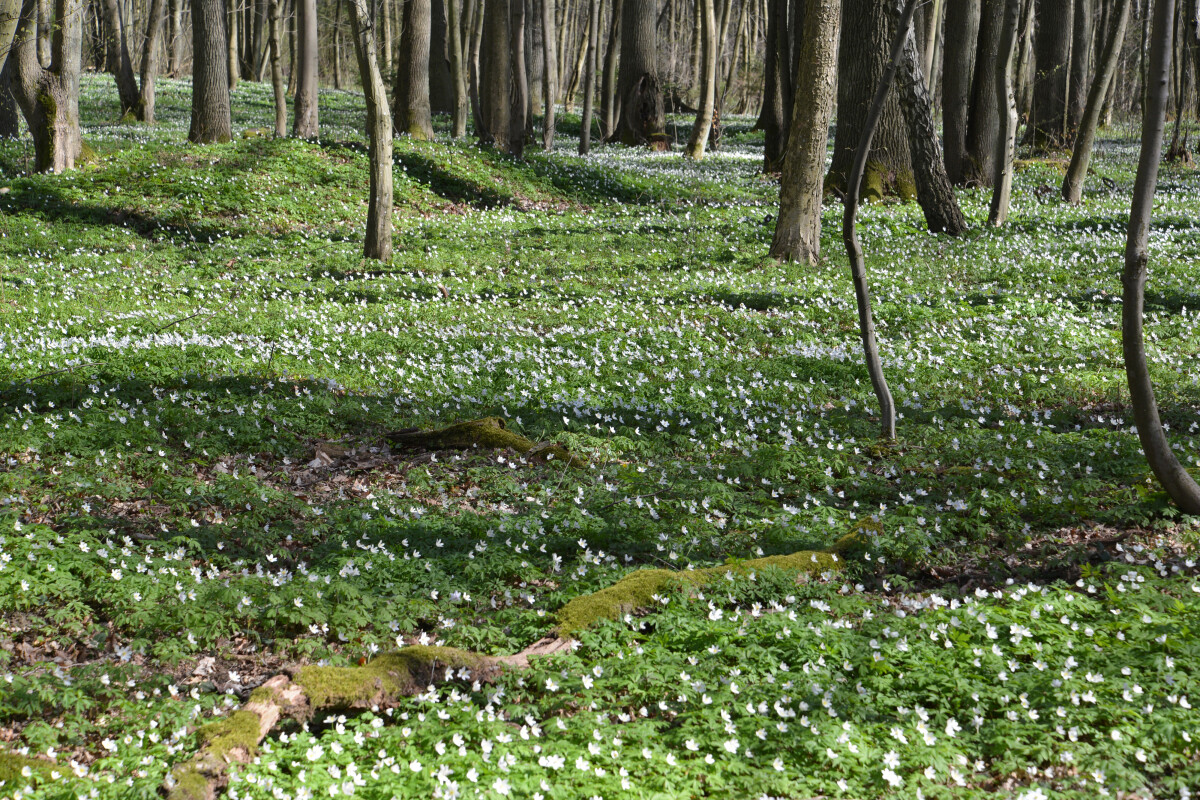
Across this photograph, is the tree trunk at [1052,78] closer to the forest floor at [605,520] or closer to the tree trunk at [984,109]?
the tree trunk at [984,109]

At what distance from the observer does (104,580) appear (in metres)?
5.00

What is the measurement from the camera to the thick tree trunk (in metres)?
20.5

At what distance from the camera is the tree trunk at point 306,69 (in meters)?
19.5

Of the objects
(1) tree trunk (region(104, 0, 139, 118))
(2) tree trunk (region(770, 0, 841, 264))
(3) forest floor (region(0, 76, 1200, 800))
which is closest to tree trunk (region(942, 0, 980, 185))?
(3) forest floor (region(0, 76, 1200, 800))

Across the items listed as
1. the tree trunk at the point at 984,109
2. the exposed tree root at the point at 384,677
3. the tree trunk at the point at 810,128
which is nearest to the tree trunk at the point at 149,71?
the tree trunk at the point at 810,128

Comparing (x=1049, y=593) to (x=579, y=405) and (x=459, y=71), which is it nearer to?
(x=579, y=405)

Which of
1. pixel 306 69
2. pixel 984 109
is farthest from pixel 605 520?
pixel 306 69

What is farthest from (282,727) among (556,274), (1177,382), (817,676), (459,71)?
(459,71)

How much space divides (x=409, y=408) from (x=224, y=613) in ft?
12.6

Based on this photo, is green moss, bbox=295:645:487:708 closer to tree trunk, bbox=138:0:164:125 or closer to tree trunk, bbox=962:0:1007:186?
tree trunk, bbox=962:0:1007:186

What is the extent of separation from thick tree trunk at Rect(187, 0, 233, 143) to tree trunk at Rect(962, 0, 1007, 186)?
16.8 m

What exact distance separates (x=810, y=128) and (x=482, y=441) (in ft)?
25.0

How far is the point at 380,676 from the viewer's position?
4285 mm

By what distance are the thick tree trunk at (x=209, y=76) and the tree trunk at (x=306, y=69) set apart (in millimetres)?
1709
